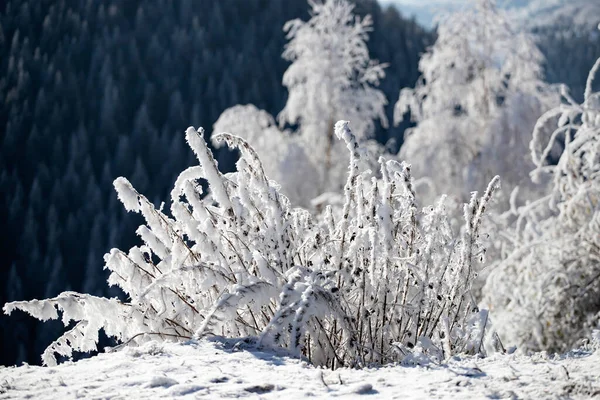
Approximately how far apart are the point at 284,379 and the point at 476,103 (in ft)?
28.8

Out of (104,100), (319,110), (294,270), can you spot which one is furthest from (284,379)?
(104,100)

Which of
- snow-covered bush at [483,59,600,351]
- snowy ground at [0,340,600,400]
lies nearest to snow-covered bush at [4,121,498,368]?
snowy ground at [0,340,600,400]

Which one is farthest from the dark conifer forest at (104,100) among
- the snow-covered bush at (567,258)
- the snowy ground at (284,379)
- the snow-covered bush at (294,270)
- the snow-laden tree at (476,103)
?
the snowy ground at (284,379)

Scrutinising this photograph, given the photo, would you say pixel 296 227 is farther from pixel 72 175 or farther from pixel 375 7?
pixel 375 7

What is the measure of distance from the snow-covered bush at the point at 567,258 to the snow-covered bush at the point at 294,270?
94.2 inches

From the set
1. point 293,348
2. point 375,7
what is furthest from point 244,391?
point 375,7

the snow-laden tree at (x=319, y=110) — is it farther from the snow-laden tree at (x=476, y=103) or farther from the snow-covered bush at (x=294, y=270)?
the snow-covered bush at (x=294, y=270)

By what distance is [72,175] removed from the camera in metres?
36.6

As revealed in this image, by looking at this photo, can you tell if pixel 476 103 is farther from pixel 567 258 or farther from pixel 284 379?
pixel 284 379

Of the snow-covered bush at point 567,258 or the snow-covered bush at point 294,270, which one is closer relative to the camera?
the snow-covered bush at point 294,270

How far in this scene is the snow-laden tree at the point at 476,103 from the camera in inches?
345

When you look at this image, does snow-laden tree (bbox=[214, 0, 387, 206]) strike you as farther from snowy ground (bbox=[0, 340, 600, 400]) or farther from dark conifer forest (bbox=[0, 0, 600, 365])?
dark conifer forest (bbox=[0, 0, 600, 365])

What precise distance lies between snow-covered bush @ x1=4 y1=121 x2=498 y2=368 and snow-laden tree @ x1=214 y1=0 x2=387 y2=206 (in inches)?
286

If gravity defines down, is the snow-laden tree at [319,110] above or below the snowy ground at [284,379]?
above
